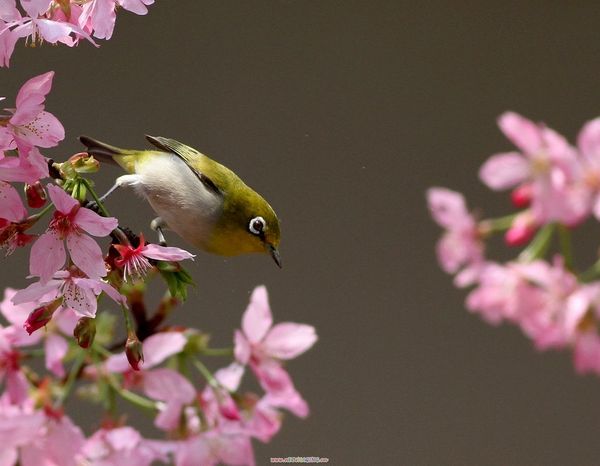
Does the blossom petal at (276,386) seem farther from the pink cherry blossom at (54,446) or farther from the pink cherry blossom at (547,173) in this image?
the pink cherry blossom at (547,173)

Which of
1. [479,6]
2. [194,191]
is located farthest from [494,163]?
[194,191]

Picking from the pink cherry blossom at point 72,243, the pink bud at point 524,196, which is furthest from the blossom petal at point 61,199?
the pink bud at point 524,196

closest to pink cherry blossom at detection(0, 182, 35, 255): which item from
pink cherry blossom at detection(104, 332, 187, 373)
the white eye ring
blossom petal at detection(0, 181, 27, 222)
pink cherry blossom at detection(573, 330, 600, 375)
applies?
blossom petal at detection(0, 181, 27, 222)

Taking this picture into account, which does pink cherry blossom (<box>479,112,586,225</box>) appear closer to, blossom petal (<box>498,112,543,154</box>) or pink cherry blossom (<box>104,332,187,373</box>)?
blossom petal (<box>498,112,543,154</box>)

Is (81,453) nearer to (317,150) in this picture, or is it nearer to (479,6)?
(317,150)

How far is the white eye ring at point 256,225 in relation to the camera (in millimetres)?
414

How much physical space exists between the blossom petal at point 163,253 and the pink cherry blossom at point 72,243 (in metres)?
0.02

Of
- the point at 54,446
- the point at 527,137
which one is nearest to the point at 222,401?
the point at 54,446

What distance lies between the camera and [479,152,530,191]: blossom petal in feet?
2.21

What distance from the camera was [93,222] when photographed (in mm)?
345

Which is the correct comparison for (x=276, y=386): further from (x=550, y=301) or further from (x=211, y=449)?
(x=550, y=301)

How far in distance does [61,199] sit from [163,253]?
5 cm

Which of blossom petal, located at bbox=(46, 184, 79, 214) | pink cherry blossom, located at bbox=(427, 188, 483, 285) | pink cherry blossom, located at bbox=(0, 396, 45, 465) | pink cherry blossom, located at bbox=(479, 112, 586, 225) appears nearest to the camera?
blossom petal, located at bbox=(46, 184, 79, 214)

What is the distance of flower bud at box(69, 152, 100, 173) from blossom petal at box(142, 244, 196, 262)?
50 mm
